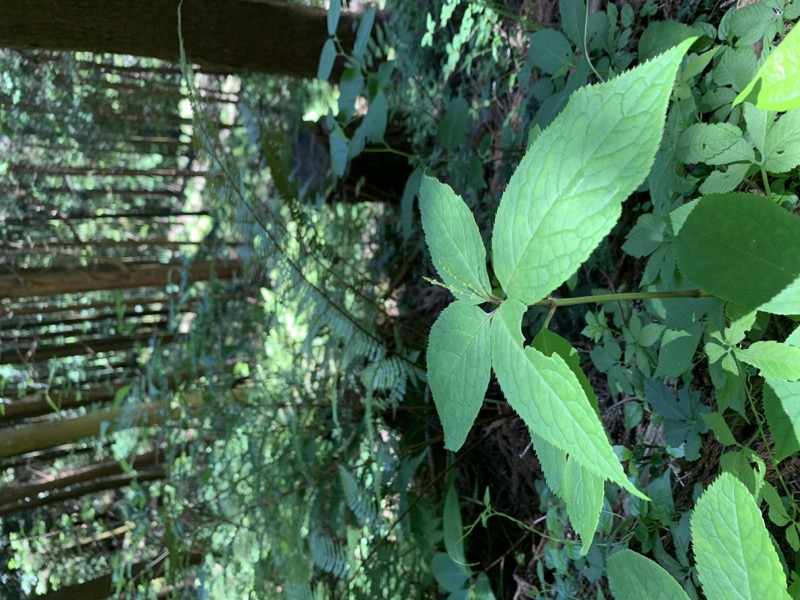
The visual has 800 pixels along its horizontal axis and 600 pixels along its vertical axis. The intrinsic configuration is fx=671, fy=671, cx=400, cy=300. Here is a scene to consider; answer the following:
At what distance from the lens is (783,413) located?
1.78 ft

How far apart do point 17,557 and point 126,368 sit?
0.68 metres

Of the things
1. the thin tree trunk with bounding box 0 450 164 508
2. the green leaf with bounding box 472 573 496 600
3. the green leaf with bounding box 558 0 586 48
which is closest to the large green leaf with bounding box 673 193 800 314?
the green leaf with bounding box 558 0 586 48

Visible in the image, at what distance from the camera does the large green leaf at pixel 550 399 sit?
380 mm

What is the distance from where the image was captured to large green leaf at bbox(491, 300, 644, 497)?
0.38 metres

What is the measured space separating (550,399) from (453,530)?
88 centimetres

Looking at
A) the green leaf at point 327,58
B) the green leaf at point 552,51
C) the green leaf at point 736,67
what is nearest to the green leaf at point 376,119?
the green leaf at point 327,58

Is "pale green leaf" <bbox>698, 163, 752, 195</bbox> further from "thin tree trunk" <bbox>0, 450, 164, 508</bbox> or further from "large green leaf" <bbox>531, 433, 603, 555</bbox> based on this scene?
"thin tree trunk" <bbox>0, 450, 164, 508</bbox>

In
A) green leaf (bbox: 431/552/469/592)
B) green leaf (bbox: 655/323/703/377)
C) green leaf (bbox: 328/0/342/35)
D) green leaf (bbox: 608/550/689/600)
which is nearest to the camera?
green leaf (bbox: 608/550/689/600)

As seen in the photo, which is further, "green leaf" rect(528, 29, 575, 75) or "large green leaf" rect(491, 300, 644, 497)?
"green leaf" rect(528, 29, 575, 75)

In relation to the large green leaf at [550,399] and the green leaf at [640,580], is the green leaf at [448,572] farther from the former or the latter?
the large green leaf at [550,399]

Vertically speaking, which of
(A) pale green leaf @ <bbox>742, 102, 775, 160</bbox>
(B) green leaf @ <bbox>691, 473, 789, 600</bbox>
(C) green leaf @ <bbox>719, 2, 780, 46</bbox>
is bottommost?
(B) green leaf @ <bbox>691, 473, 789, 600</bbox>

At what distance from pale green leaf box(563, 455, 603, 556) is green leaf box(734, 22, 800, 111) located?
26 cm

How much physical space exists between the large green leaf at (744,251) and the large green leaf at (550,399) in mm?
180

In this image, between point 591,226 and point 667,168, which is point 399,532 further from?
point 591,226
